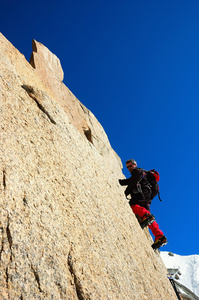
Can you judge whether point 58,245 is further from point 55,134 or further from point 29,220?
point 55,134

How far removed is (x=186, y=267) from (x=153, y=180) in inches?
1106

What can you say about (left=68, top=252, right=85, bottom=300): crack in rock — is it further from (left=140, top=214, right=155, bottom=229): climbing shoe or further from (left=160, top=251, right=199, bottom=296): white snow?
(left=160, top=251, right=199, bottom=296): white snow

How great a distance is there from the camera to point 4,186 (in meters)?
3.63

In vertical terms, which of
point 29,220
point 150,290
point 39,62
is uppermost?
point 39,62

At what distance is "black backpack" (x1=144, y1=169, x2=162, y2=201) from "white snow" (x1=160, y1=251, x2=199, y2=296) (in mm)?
24280

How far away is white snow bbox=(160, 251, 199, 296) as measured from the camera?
91.7 ft

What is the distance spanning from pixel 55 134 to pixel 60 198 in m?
1.92

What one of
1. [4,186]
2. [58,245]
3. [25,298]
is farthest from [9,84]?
[25,298]

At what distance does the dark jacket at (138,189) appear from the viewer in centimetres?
841

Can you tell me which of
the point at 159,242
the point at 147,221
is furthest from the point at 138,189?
the point at 159,242

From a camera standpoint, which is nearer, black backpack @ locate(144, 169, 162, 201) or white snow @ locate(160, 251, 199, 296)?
black backpack @ locate(144, 169, 162, 201)

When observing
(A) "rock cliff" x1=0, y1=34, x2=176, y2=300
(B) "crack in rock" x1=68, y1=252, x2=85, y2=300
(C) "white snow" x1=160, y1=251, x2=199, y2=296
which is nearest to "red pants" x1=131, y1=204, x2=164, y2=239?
(A) "rock cliff" x1=0, y1=34, x2=176, y2=300

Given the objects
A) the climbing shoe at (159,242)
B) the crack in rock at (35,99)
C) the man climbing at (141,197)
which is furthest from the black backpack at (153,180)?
the crack in rock at (35,99)

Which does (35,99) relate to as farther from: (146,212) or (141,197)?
(146,212)
